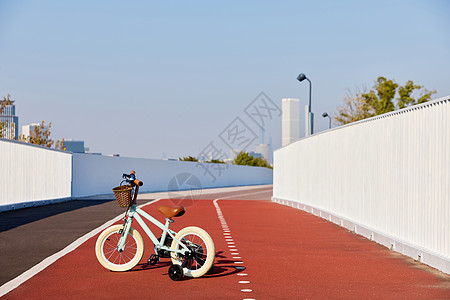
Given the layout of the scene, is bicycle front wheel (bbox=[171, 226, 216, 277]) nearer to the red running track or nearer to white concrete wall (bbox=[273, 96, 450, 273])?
the red running track

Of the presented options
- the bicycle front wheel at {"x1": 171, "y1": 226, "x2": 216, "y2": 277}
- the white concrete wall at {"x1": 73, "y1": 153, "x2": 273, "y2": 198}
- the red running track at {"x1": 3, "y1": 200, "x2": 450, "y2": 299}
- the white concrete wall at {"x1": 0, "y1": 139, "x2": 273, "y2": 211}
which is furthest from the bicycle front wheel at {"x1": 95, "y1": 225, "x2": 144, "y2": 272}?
the white concrete wall at {"x1": 73, "y1": 153, "x2": 273, "y2": 198}

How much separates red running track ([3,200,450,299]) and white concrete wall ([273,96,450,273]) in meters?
0.45

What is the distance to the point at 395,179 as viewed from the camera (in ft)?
34.3

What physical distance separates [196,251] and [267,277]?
41.0 inches

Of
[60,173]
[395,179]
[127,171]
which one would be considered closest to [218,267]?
[395,179]

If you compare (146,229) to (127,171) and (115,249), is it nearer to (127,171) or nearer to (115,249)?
(115,249)

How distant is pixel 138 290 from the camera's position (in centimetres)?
680

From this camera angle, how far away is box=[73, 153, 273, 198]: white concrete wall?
29.3 metres

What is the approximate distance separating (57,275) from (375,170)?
7003 mm

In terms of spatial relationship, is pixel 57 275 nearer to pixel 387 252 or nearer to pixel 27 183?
pixel 387 252

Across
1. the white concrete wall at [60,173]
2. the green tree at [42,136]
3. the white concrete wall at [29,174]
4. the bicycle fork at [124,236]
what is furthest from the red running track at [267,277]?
the green tree at [42,136]

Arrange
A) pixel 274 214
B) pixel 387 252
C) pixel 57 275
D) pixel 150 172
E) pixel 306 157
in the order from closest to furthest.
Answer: pixel 57 275 < pixel 387 252 < pixel 274 214 < pixel 306 157 < pixel 150 172

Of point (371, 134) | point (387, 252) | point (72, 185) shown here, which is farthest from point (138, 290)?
point (72, 185)

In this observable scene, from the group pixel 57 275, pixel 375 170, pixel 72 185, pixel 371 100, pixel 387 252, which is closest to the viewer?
pixel 57 275
